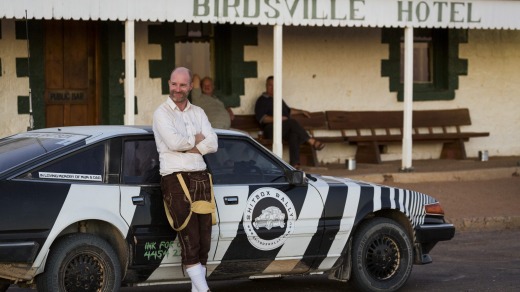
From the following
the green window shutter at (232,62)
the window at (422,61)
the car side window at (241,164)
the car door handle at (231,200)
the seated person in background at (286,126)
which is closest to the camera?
the car door handle at (231,200)

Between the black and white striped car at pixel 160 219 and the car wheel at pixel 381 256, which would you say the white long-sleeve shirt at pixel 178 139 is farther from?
the car wheel at pixel 381 256

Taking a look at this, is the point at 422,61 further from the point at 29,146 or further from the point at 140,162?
the point at 29,146

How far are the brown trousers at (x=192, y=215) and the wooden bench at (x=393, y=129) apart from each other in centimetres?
1096

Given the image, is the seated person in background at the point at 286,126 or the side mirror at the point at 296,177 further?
the seated person in background at the point at 286,126

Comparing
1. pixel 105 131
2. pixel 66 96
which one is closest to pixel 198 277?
pixel 105 131

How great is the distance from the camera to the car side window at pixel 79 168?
30.0 ft

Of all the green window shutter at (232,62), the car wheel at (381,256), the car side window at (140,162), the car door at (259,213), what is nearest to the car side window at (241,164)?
the car door at (259,213)

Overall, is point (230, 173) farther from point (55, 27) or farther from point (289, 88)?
point (289, 88)

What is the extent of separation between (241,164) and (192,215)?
0.82 m

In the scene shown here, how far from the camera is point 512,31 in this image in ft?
72.8

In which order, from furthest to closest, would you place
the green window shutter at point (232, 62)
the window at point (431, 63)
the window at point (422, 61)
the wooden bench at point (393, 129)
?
the window at point (422, 61)
the window at point (431, 63)
the wooden bench at point (393, 129)
the green window shutter at point (232, 62)

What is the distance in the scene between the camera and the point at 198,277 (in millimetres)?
9531

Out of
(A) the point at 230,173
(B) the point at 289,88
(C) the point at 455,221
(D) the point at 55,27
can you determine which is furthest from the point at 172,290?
(B) the point at 289,88

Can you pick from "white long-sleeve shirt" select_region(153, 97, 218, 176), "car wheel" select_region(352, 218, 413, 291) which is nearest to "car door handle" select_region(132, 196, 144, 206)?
"white long-sleeve shirt" select_region(153, 97, 218, 176)
